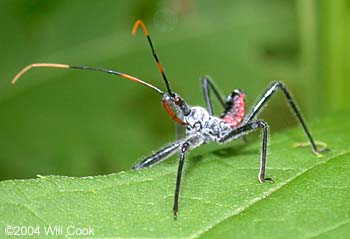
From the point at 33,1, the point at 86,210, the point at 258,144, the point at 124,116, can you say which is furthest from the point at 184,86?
the point at 86,210

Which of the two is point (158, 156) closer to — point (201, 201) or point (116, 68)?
point (201, 201)

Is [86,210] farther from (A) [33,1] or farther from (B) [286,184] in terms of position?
(A) [33,1]

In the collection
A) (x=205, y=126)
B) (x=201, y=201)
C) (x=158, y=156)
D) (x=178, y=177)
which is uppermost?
(x=205, y=126)

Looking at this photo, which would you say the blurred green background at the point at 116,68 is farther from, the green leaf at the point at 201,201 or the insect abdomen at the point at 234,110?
the green leaf at the point at 201,201

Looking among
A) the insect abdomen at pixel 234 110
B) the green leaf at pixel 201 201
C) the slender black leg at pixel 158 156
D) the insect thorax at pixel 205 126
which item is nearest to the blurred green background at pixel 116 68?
the insect abdomen at pixel 234 110

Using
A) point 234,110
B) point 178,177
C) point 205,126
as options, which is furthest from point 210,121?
point 178,177
